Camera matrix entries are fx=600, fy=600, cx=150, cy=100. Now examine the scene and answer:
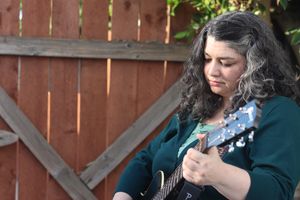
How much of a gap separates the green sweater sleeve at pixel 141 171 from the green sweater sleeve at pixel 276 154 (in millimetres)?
623

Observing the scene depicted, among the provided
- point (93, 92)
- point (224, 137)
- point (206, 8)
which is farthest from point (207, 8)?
point (224, 137)

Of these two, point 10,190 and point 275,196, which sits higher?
point 275,196

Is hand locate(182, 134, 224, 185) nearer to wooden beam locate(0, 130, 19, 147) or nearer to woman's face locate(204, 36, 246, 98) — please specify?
woman's face locate(204, 36, 246, 98)

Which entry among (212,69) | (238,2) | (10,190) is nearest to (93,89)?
(10,190)

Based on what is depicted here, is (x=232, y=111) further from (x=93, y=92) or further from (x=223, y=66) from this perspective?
(x=93, y=92)

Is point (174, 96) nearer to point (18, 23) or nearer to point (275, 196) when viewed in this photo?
point (18, 23)

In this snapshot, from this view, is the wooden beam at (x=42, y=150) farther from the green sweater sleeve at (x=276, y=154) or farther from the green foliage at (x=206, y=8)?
the green sweater sleeve at (x=276, y=154)

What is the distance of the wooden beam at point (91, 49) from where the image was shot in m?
3.33

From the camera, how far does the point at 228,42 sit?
82.4 inches

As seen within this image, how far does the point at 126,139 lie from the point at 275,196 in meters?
1.83

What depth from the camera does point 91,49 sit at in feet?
11.3

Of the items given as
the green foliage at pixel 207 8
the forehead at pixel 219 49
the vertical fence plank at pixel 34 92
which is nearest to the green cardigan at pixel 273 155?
the forehead at pixel 219 49

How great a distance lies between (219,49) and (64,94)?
1557 millimetres

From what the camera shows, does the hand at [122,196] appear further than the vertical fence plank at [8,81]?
No
